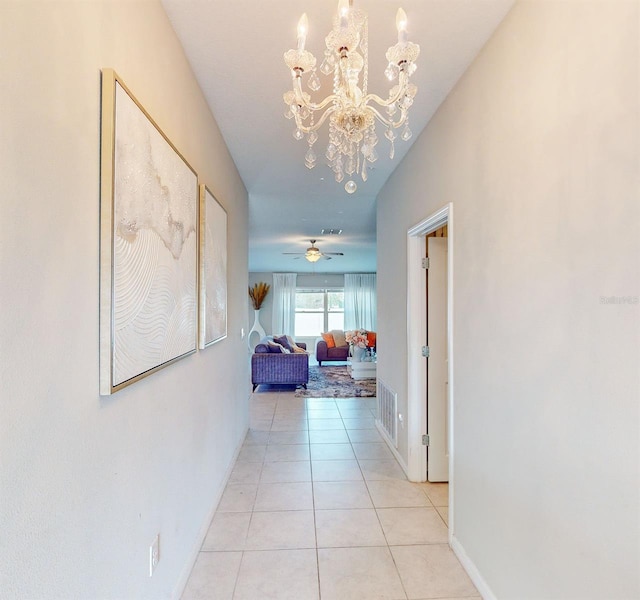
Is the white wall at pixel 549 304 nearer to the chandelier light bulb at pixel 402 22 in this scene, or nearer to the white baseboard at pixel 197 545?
the chandelier light bulb at pixel 402 22

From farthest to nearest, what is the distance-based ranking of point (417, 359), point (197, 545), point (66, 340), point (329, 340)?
point (329, 340) → point (417, 359) → point (197, 545) → point (66, 340)

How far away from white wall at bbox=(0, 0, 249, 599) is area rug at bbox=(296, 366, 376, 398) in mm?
4433

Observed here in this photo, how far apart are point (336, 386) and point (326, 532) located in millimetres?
4239

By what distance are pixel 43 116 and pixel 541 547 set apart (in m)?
2.00

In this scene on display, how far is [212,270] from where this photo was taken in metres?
2.32

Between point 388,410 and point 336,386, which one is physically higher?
point 388,410

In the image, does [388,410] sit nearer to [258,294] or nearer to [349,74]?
[349,74]

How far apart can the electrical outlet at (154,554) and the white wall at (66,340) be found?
0.14 feet

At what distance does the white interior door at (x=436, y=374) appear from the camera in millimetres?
2945

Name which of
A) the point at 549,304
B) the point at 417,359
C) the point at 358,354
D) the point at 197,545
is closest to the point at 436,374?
the point at 417,359

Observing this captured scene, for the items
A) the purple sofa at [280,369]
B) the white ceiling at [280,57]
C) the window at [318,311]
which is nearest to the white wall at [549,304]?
the white ceiling at [280,57]

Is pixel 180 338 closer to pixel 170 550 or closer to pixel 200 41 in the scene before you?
pixel 170 550

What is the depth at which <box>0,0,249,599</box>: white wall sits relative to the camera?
28.5 inches

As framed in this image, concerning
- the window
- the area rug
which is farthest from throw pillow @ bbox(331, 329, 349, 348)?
the window
